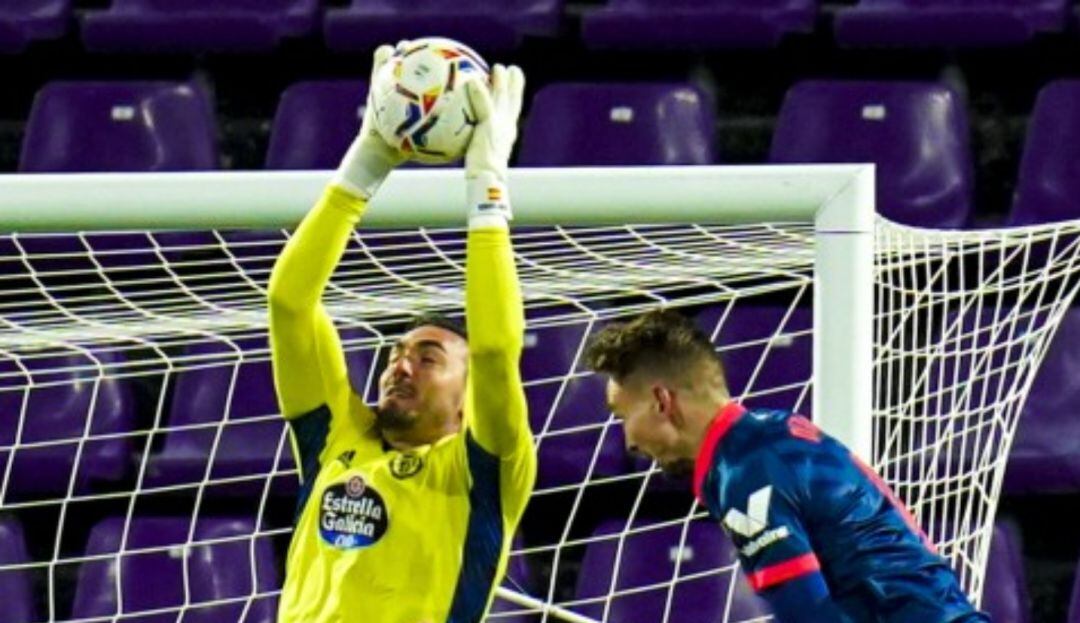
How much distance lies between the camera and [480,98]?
4.43 m

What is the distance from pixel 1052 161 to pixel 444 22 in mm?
1482

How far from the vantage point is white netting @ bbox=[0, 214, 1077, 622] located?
5539 mm

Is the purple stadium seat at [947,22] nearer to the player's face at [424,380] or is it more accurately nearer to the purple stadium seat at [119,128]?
the purple stadium seat at [119,128]

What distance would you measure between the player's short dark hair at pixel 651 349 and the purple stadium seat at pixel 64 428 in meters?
2.53

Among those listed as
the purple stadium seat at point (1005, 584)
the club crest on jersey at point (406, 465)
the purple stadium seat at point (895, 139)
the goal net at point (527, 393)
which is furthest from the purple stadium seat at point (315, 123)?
the club crest on jersey at point (406, 465)

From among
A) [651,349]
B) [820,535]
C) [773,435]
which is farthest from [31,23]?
[820,535]

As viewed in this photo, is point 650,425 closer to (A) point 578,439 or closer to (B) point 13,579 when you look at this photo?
(A) point 578,439

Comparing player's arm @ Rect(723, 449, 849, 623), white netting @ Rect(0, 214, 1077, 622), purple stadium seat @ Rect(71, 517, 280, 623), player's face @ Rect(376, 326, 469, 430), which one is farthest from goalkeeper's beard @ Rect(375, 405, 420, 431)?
purple stadium seat @ Rect(71, 517, 280, 623)

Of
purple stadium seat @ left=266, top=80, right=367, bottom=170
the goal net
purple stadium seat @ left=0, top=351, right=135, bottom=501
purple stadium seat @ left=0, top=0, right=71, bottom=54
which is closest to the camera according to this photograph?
the goal net

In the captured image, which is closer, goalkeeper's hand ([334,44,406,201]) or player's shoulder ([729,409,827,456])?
player's shoulder ([729,409,827,456])

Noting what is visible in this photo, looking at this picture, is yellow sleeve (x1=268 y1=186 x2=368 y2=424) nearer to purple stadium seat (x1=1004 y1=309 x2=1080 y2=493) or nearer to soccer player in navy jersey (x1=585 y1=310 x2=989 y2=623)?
soccer player in navy jersey (x1=585 y1=310 x2=989 y2=623)

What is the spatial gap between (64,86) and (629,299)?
1920 mm

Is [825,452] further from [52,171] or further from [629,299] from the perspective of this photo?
[52,171]

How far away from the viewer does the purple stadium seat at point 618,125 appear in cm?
689
